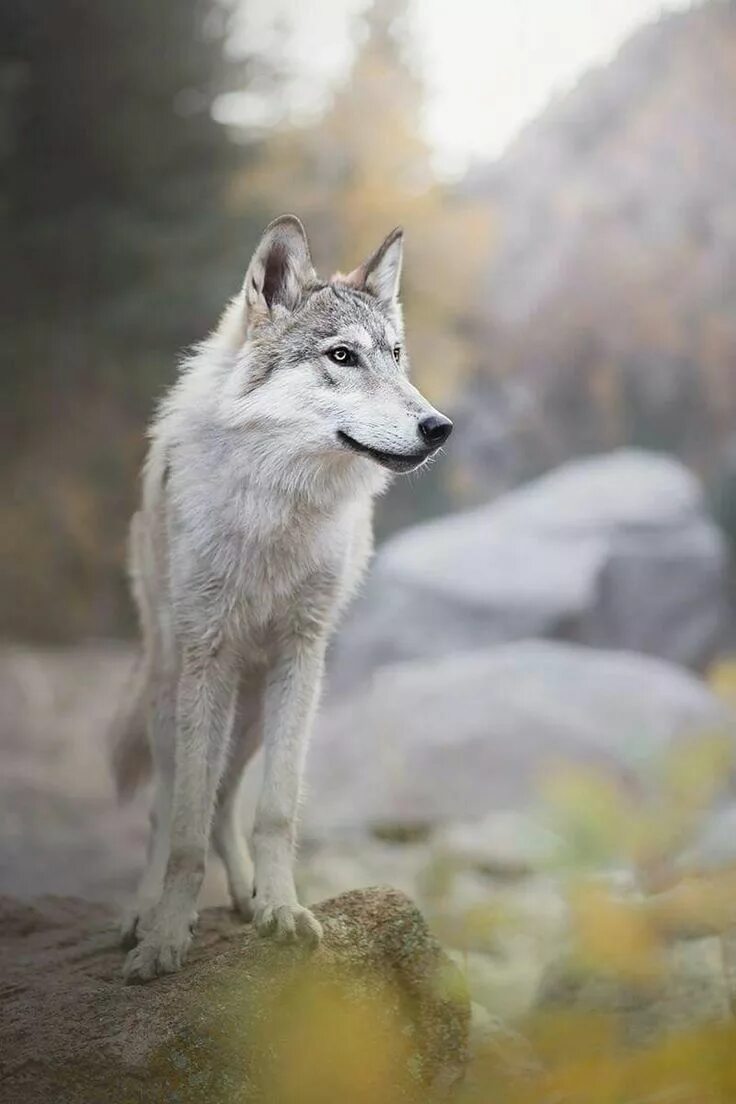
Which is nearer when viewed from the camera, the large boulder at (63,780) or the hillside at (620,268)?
the large boulder at (63,780)

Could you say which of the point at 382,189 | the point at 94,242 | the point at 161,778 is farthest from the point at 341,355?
the point at 382,189

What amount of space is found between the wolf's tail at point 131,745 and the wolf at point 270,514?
16.4 inches

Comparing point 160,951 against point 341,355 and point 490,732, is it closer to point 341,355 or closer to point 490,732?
point 341,355

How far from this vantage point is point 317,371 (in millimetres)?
2604

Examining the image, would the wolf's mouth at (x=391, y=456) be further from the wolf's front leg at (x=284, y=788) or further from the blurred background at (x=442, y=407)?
the blurred background at (x=442, y=407)

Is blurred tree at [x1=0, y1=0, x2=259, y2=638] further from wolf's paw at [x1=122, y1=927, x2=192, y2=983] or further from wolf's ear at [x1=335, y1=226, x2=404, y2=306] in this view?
wolf's paw at [x1=122, y1=927, x2=192, y2=983]

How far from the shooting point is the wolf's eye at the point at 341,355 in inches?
103

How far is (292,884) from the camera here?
250cm

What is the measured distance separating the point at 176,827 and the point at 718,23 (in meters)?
5.75

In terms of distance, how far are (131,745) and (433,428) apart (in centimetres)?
143

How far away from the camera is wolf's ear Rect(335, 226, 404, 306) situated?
2811 mm

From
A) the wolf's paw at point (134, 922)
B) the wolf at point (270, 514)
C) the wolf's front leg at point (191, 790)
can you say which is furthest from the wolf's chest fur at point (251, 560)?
the wolf's paw at point (134, 922)

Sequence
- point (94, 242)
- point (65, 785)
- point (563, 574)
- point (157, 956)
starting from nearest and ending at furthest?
point (157, 956) < point (65, 785) < point (94, 242) < point (563, 574)

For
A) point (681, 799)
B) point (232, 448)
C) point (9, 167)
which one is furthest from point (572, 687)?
point (9, 167)
